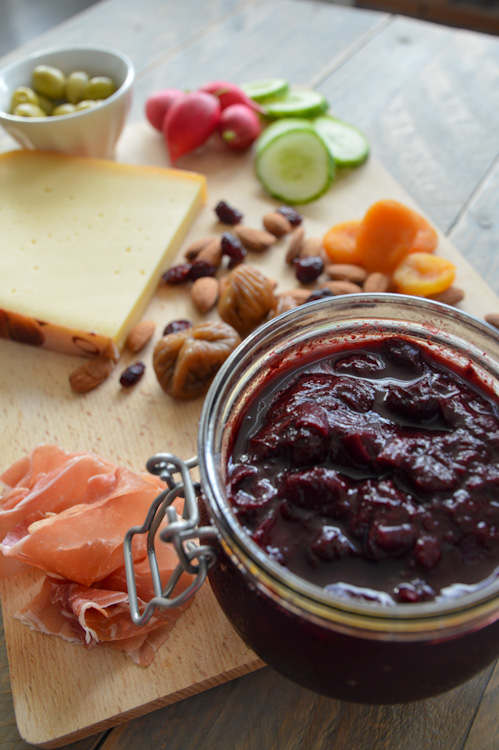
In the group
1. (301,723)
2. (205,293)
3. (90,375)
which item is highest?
(205,293)

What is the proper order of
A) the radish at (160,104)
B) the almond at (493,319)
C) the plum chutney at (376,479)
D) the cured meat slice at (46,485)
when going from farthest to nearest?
the radish at (160,104) → the almond at (493,319) → the cured meat slice at (46,485) → the plum chutney at (376,479)

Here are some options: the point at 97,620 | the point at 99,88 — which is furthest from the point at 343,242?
the point at 97,620

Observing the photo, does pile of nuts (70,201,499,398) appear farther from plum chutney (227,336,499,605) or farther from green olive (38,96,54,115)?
green olive (38,96,54,115)

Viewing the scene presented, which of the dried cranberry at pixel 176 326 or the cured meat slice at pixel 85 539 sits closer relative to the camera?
the cured meat slice at pixel 85 539

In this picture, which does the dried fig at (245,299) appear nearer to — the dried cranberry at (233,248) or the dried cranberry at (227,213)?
the dried cranberry at (233,248)

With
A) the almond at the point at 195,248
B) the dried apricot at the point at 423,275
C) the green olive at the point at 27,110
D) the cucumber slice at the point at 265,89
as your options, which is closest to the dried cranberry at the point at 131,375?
the almond at the point at 195,248

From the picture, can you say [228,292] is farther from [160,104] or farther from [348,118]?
[348,118]
